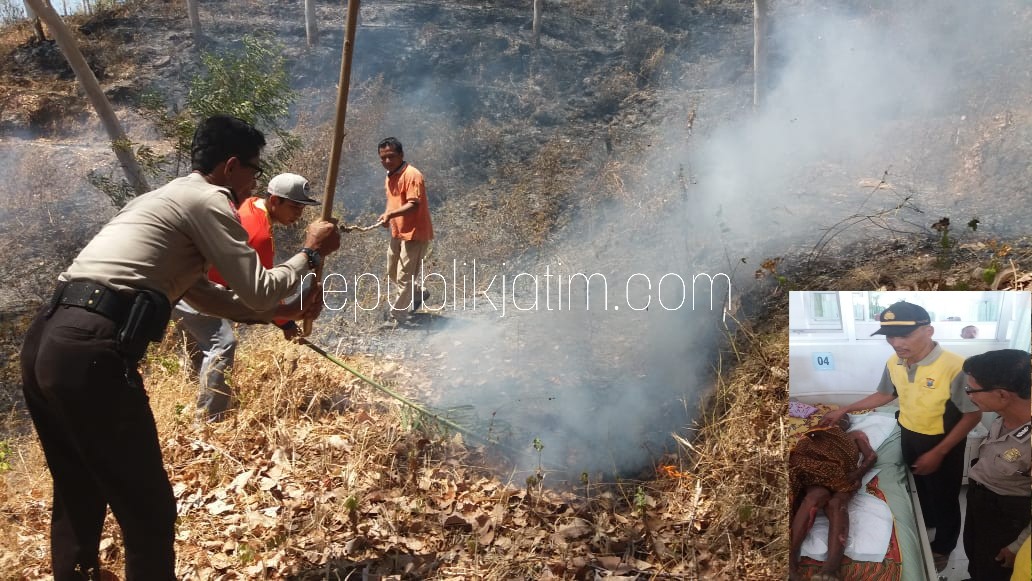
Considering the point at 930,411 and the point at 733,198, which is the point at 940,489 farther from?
the point at 733,198

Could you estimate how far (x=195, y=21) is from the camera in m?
13.5

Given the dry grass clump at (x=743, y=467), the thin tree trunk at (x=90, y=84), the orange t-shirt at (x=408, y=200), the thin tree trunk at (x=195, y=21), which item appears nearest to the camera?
the dry grass clump at (x=743, y=467)

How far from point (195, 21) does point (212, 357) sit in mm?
12532

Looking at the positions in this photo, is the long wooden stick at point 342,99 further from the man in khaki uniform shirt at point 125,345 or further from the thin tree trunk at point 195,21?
the thin tree trunk at point 195,21

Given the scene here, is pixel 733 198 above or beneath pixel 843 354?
above

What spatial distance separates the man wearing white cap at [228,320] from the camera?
11.6 feet

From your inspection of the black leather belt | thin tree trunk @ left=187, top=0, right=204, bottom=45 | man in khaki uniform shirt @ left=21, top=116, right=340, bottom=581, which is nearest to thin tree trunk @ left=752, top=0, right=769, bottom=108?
man in khaki uniform shirt @ left=21, top=116, right=340, bottom=581

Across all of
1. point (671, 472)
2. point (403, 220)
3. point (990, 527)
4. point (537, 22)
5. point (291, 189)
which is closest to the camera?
point (990, 527)

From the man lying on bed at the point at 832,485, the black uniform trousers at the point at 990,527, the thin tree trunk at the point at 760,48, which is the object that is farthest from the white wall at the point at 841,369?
the thin tree trunk at the point at 760,48

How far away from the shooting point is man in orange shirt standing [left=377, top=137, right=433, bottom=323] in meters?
5.59

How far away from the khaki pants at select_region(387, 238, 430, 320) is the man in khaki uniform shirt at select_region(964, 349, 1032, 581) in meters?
4.51

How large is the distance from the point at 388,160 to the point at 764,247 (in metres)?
3.45

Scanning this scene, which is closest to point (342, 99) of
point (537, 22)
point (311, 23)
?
point (537, 22)

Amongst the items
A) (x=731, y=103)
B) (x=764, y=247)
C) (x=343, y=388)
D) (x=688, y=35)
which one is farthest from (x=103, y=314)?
(x=688, y=35)
